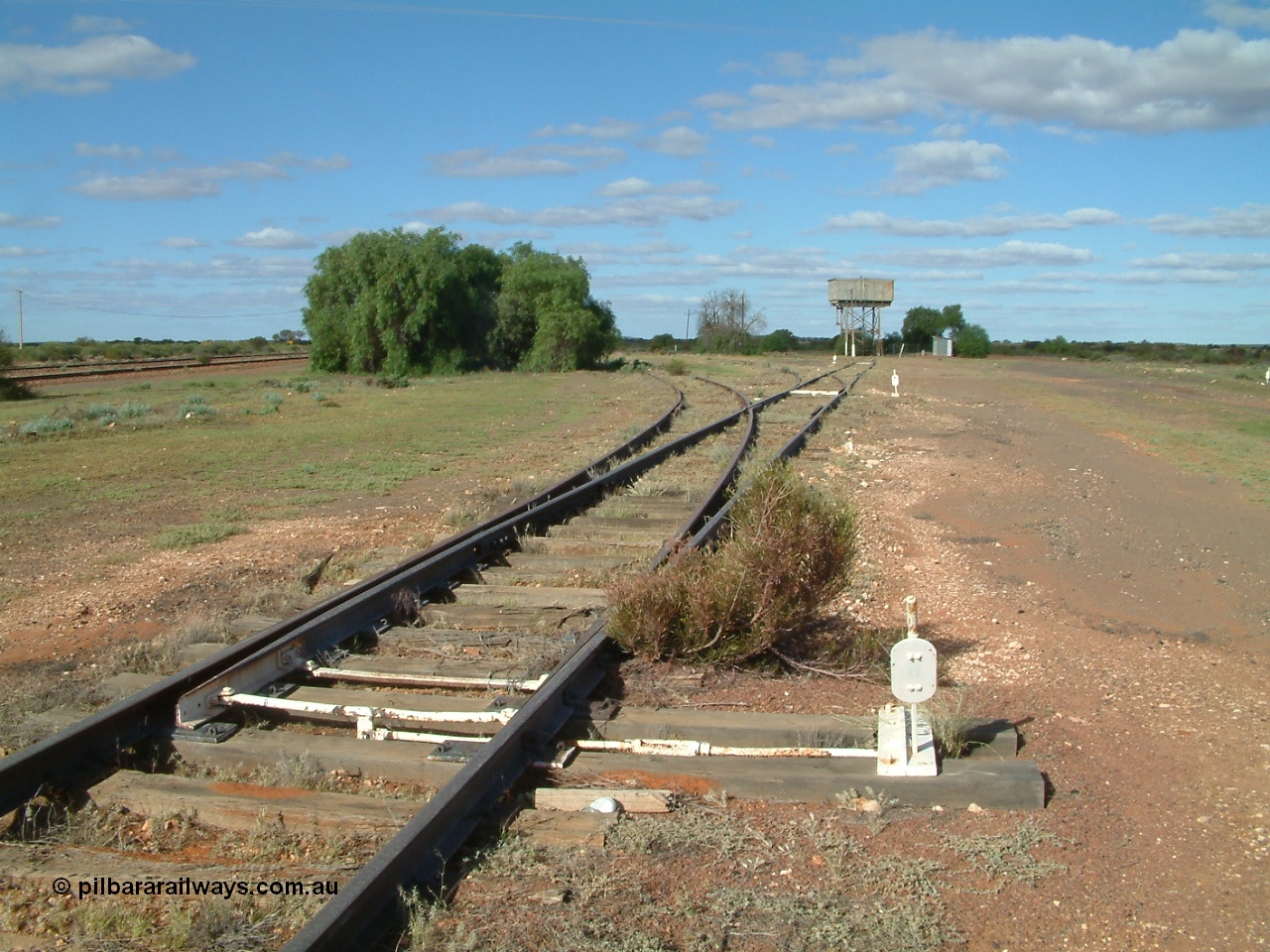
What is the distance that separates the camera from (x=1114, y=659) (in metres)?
6.41

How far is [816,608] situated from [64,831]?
3.90 meters

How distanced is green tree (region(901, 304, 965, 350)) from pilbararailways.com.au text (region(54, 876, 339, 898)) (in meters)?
96.8

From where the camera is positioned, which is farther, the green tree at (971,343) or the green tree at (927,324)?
the green tree at (927,324)

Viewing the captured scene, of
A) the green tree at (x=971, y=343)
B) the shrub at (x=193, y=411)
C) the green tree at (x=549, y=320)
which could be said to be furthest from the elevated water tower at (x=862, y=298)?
the shrub at (x=193, y=411)

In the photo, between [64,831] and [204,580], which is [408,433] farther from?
[64,831]

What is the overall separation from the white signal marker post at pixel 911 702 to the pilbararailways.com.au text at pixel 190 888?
221cm

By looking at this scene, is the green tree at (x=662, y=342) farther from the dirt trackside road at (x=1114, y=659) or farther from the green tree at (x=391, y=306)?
the dirt trackside road at (x=1114, y=659)

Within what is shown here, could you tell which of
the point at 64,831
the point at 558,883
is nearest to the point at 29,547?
the point at 64,831

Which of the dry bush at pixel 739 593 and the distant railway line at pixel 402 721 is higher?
the dry bush at pixel 739 593

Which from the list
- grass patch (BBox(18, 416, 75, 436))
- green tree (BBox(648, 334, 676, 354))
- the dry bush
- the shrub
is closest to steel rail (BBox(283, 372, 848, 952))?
the dry bush

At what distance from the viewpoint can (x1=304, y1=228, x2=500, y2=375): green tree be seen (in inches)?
1644

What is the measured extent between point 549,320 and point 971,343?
48.2 m

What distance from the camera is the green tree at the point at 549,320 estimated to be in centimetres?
4497

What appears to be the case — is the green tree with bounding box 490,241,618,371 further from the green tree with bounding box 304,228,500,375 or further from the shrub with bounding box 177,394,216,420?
the shrub with bounding box 177,394,216,420
